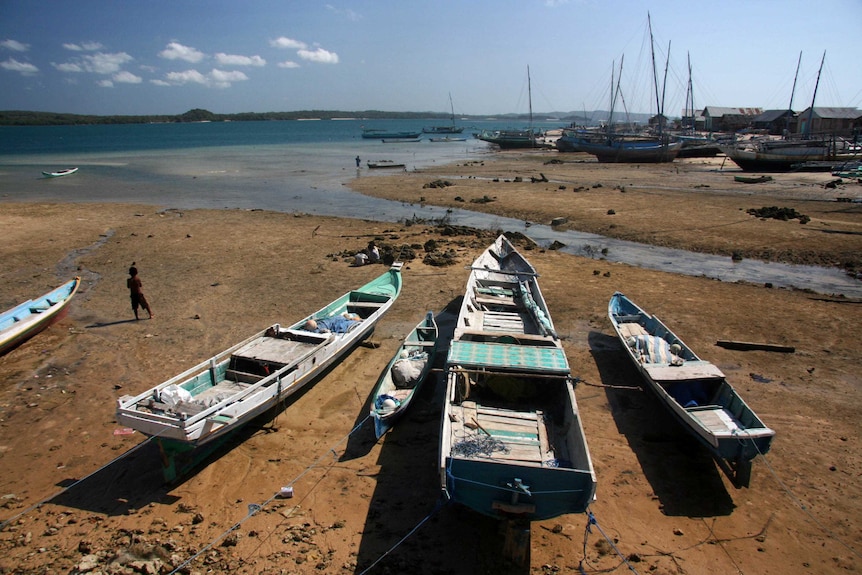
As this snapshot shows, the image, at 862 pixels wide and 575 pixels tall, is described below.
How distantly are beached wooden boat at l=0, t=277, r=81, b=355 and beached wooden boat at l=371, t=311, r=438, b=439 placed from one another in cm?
852

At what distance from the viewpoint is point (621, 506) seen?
7.11 meters

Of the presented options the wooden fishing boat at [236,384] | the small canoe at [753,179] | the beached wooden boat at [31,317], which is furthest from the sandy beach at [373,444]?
the small canoe at [753,179]

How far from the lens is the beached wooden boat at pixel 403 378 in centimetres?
841

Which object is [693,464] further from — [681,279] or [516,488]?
[681,279]

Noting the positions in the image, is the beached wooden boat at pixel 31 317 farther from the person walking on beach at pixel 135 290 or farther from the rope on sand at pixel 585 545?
the rope on sand at pixel 585 545

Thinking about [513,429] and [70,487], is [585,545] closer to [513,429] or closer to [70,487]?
[513,429]

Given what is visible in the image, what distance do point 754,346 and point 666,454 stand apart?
5.38 metres

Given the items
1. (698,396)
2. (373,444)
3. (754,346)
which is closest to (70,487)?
(373,444)

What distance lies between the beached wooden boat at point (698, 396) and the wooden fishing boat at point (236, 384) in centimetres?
616

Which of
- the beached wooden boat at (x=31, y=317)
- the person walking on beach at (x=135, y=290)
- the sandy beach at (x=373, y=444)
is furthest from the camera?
the person walking on beach at (x=135, y=290)

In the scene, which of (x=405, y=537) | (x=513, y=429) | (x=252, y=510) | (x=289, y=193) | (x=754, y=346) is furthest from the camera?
(x=289, y=193)

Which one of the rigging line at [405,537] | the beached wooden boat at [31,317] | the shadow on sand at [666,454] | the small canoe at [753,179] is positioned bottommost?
the shadow on sand at [666,454]

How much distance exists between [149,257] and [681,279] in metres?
20.3

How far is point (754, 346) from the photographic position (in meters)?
11.8
